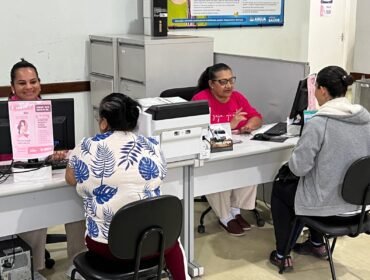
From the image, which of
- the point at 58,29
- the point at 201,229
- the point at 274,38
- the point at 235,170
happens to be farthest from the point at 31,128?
the point at 274,38

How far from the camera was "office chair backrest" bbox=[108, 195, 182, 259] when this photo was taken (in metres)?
2.06

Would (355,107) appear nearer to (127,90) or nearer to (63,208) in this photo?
(63,208)

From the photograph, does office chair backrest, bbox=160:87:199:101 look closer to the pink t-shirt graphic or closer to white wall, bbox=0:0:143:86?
the pink t-shirt graphic

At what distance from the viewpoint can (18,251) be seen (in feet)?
8.61

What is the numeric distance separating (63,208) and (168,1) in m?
2.62

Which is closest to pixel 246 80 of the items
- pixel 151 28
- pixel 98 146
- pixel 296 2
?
pixel 151 28

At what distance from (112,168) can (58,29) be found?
2.52m

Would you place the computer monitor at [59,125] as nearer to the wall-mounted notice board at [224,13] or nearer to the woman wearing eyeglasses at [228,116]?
the woman wearing eyeglasses at [228,116]

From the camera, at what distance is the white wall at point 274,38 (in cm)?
513

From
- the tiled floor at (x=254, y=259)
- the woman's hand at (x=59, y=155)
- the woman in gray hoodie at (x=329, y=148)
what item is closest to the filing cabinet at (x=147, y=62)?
the tiled floor at (x=254, y=259)

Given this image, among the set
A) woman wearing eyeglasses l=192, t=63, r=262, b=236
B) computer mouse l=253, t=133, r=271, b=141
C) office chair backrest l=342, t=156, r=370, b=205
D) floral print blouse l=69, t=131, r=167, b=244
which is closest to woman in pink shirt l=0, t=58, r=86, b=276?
floral print blouse l=69, t=131, r=167, b=244

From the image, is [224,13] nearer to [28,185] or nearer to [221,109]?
[221,109]

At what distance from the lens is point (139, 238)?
212 cm

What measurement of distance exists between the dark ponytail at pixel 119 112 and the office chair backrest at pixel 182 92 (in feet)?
4.75
